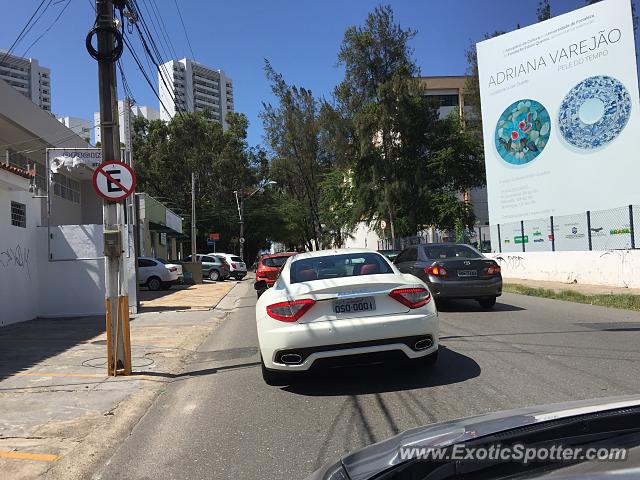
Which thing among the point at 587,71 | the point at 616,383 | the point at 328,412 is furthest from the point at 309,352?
the point at 587,71

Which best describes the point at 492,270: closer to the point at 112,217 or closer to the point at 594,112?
the point at 112,217

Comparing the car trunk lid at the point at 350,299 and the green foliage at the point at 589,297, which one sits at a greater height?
the car trunk lid at the point at 350,299

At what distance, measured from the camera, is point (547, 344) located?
805cm

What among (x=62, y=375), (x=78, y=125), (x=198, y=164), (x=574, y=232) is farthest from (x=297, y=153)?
(x=62, y=375)

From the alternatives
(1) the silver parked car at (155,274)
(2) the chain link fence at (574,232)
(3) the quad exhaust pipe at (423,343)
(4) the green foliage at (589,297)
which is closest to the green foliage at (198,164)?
(1) the silver parked car at (155,274)

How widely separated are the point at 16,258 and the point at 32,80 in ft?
36.9

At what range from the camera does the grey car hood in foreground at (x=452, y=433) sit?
229cm

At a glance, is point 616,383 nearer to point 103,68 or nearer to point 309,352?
point 309,352

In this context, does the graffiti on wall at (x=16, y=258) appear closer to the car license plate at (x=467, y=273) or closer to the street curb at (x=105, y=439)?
the street curb at (x=105, y=439)

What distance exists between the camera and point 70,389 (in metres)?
6.64

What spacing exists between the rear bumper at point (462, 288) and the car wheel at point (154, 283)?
15969 mm

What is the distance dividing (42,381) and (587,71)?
80.1ft

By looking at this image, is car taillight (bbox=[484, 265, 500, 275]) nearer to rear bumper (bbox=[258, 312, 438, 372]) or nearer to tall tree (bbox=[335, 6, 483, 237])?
rear bumper (bbox=[258, 312, 438, 372])

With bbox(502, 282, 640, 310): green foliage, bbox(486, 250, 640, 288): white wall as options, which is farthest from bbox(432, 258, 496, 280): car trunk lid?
bbox(486, 250, 640, 288): white wall
